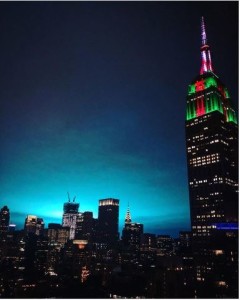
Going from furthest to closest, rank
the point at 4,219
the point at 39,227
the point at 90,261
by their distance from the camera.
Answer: the point at 39,227 < the point at 4,219 < the point at 90,261

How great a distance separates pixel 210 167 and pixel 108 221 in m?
53.5

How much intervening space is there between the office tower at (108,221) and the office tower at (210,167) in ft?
143

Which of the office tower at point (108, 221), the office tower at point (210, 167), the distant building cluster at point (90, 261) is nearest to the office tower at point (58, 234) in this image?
the distant building cluster at point (90, 261)

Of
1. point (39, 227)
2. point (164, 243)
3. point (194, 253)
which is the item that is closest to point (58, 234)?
point (39, 227)

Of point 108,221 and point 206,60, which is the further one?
point 108,221

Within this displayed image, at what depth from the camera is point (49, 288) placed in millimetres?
28688

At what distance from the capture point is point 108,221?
82.3 metres

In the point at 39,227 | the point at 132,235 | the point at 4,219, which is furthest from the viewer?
the point at 39,227

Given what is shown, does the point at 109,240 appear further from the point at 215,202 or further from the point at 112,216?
the point at 215,202

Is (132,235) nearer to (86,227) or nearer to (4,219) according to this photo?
(86,227)

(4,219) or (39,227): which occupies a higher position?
(4,219)

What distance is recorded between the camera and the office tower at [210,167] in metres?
28.0

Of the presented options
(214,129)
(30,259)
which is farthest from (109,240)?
(214,129)

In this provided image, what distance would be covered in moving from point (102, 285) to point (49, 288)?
5.71 metres
